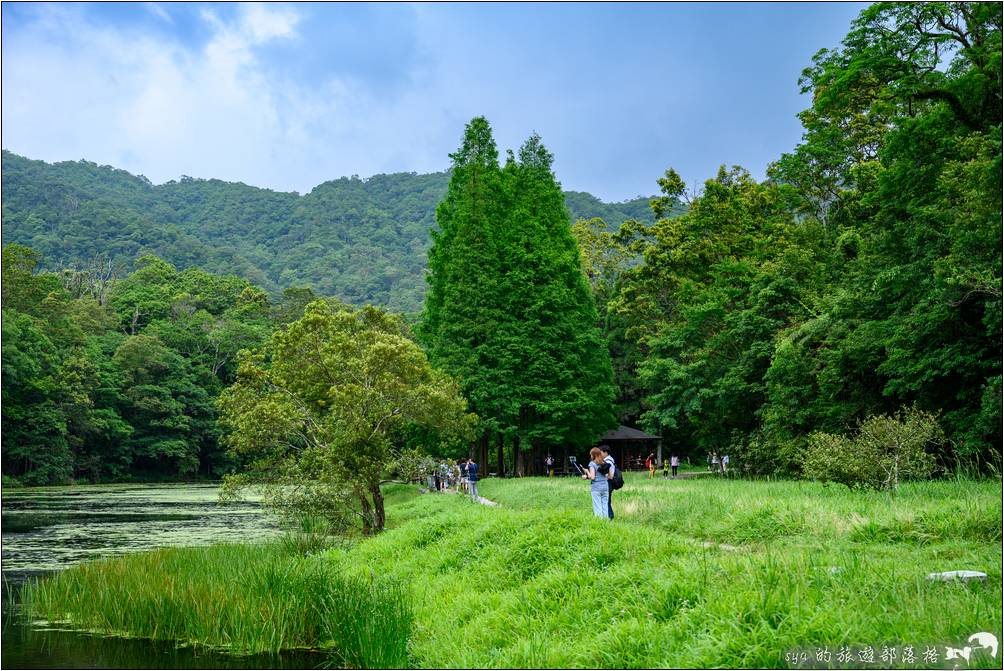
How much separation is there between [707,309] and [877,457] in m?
20.9

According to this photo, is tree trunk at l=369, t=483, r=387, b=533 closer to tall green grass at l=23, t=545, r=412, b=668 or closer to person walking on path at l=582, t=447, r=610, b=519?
tall green grass at l=23, t=545, r=412, b=668

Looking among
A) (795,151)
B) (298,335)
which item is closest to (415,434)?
(298,335)

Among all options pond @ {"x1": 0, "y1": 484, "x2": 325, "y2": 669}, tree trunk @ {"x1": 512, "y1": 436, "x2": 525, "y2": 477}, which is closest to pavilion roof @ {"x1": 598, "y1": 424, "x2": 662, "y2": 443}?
tree trunk @ {"x1": 512, "y1": 436, "x2": 525, "y2": 477}

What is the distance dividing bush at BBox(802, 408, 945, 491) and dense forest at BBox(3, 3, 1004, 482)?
2.87 m

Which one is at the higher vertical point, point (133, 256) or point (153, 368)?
point (133, 256)

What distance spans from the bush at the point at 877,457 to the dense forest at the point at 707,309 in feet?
9.40

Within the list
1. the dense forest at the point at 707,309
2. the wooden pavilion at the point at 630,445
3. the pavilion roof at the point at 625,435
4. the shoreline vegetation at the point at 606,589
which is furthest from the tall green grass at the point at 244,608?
the pavilion roof at the point at 625,435

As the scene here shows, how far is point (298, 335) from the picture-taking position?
22.9 meters

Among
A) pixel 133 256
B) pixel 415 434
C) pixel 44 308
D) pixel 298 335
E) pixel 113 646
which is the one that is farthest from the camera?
pixel 133 256

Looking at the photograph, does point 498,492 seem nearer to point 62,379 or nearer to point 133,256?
point 62,379

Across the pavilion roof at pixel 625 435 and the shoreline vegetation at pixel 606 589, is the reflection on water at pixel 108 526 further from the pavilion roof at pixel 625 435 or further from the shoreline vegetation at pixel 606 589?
the pavilion roof at pixel 625 435

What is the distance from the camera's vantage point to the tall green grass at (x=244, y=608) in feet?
32.4

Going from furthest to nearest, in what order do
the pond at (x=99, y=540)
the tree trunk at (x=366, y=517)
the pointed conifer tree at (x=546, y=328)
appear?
the pointed conifer tree at (x=546, y=328), the tree trunk at (x=366, y=517), the pond at (x=99, y=540)

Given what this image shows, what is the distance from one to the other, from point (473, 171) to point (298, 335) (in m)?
19.9
